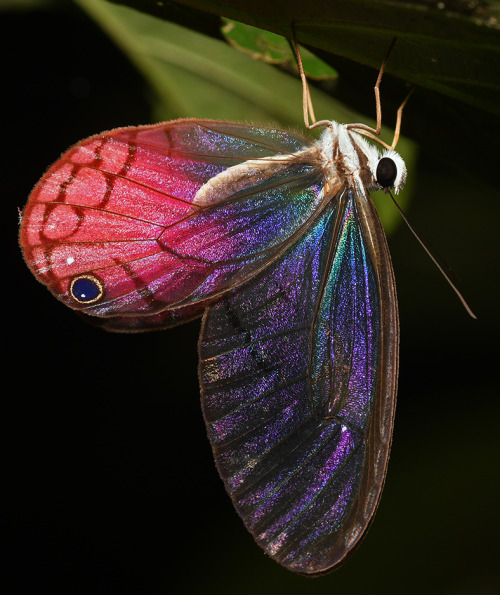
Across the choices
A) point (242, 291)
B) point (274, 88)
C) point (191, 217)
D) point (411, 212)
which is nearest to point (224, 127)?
point (191, 217)

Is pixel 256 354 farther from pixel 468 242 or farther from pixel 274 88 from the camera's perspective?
pixel 468 242

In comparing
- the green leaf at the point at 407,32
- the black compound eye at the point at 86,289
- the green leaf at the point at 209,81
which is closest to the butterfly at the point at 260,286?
the black compound eye at the point at 86,289

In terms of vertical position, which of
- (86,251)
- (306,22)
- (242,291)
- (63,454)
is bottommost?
(63,454)

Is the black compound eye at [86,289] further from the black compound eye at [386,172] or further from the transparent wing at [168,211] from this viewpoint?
the black compound eye at [386,172]

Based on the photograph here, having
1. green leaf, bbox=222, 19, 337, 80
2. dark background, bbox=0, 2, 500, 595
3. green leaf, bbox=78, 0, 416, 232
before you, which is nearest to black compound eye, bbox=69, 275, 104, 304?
green leaf, bbox=222, 19, 337, 80

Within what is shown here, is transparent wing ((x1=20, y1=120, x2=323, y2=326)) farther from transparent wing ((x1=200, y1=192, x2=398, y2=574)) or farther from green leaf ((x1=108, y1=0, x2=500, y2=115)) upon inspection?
green leaf ((x1=108, y1=0, x2=500, y2=115))

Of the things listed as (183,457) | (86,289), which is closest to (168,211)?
(86,289)

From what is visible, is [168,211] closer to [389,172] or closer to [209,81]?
[389,172]
